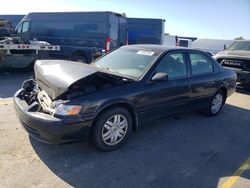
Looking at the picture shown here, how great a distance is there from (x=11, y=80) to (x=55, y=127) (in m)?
6.44

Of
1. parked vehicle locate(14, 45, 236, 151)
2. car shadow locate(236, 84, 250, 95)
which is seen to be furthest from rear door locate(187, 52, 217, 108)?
car shadow locate(236, 84, 250, 95)

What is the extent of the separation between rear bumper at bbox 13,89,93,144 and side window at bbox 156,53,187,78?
170 centimetres

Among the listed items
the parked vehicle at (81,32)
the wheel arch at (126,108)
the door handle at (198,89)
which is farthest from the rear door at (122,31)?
the wheel arch at (126,108)

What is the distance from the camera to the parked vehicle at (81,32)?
38.7 feet

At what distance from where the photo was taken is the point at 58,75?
4246 millimetres

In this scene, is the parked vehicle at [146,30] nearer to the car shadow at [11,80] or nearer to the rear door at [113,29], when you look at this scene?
the rear door at [113,29]

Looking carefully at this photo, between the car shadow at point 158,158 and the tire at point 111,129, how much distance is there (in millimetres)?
135

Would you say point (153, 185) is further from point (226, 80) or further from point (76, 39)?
point (76, 39)

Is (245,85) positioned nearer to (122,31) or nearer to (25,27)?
(122,31)

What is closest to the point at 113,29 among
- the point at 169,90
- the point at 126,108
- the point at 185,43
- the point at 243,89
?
the point at 243,89

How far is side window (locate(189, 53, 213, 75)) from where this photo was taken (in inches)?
224

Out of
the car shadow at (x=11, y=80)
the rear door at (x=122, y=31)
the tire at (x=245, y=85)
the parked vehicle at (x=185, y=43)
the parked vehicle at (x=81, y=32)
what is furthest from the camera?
the parked vehicle at (x=185, y=43)

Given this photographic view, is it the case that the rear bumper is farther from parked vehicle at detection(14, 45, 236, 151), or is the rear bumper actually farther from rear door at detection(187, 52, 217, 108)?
rear door at detection(187, 52, 217, 108)

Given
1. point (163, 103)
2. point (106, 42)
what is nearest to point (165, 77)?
point (163, 103)
